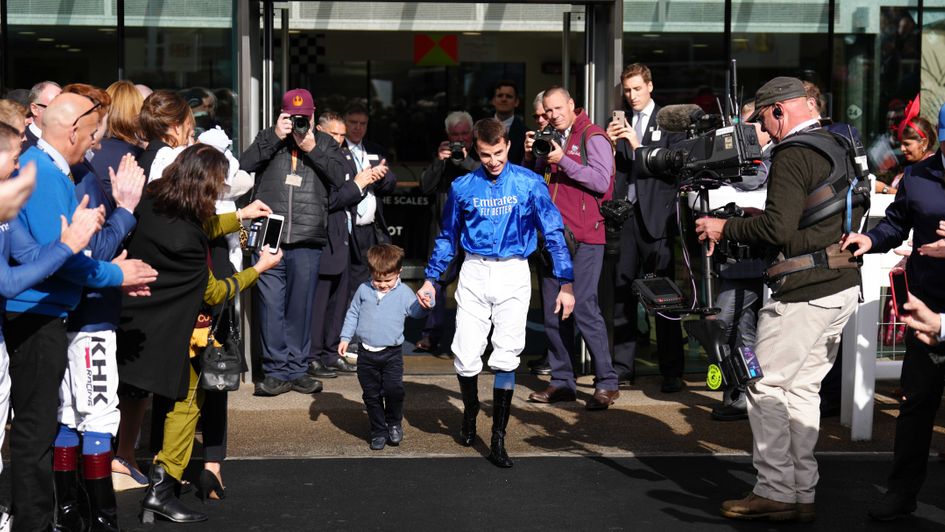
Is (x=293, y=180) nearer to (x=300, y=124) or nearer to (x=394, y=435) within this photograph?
(x=300, y=124)

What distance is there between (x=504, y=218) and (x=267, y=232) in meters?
1.39

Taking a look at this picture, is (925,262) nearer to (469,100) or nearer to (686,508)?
(686,508)

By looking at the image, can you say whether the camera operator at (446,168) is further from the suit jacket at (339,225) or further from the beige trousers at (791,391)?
the beige trousers at (791,391)

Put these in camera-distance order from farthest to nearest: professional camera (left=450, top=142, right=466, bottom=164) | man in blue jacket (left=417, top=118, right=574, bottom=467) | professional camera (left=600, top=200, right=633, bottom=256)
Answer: professional camera (left=450, top=142, right=466, bottom=164), professional camera (left=600, top=200, right=633, bottom=256), man in blue jacket (left=417, top=118, right=574, bottom=467)

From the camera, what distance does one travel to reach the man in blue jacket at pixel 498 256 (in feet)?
23.8

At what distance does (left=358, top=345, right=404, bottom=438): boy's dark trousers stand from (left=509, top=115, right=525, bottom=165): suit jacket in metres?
3.06

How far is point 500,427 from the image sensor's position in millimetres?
7098

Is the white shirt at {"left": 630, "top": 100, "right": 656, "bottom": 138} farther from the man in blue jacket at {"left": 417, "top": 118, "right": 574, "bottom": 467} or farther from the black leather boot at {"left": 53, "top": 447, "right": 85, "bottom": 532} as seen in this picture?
the black leather boot at {"left": 53, "top": 447, "right": 85, "bottom": 532}

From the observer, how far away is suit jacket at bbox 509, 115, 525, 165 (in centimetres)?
1016

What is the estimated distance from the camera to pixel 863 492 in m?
6.52

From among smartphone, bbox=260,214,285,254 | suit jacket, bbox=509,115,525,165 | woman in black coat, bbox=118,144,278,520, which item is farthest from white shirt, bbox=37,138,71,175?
suit jacket, bbox=509,115,525,165

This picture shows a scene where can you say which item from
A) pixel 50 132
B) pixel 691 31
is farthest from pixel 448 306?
pixel 50 132

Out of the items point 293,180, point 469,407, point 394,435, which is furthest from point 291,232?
point 469,407

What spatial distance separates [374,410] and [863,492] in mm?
2685
